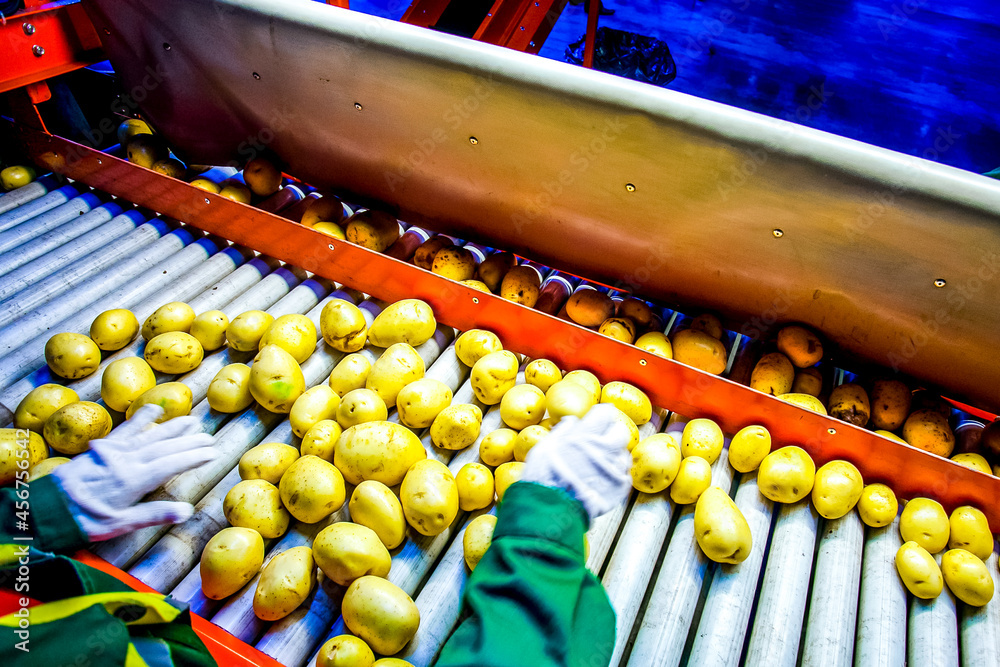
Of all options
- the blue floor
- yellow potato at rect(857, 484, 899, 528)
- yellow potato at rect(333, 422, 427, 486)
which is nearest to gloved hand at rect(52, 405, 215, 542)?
yellow potato at rect(333, 422, 427, 486)

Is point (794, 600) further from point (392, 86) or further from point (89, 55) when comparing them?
point (89, 55)

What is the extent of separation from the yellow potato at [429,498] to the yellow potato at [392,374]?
0.42 metres

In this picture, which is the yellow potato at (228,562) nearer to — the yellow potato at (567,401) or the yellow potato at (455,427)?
the yellow potato at (455,427)

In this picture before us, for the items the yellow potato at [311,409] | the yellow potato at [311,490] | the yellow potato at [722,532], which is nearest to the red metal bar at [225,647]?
the yellow potato at [311,490]

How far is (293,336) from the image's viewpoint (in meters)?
2.44

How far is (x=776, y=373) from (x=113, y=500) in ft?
8.12

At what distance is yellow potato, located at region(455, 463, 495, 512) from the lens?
6.56 ft

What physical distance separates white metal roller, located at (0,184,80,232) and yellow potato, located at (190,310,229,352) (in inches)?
54.0

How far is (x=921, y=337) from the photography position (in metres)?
2.28

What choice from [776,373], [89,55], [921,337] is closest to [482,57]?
[776,373]

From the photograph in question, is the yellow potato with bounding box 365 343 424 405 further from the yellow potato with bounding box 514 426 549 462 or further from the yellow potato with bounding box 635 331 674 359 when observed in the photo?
the yellow potato with bounding box 635 331 674 359

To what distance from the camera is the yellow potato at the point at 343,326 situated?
2473 mm

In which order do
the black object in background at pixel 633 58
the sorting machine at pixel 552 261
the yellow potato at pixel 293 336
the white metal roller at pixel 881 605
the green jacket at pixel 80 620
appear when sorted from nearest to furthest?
the green jacket at pixel 80 620 → the white metal roller at pixel 881 605 → the sorting machine at pixel 552 261 → the yellow potato at pixel 293 336 → the black object in background at pixel 633 58

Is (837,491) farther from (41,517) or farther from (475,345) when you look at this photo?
(41,517)
